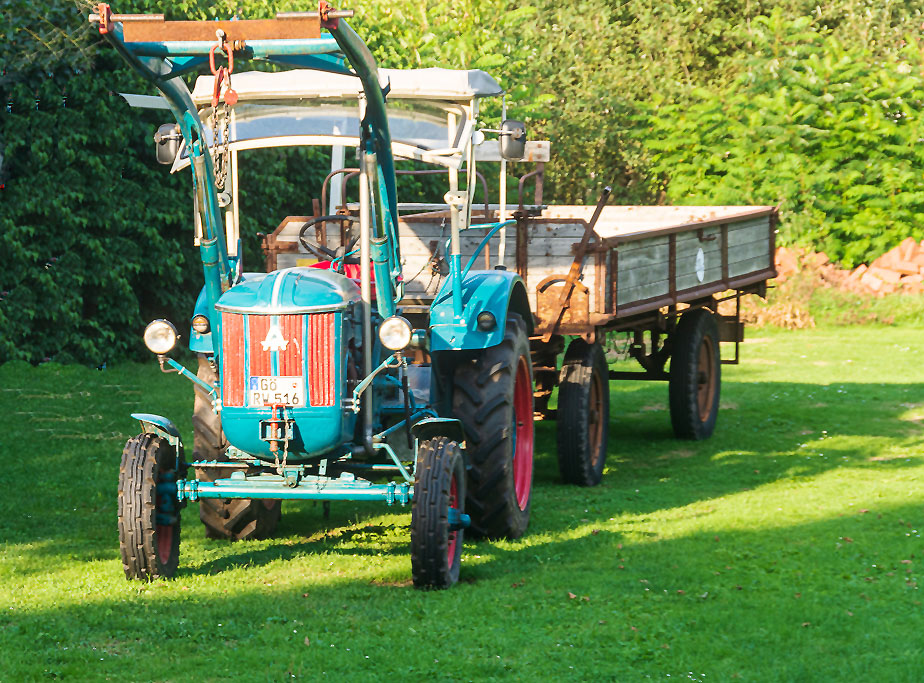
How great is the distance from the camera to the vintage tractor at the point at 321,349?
20.6 feet

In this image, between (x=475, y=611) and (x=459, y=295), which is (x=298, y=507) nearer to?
(x=459, y=295)

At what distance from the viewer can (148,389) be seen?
13.6 metres

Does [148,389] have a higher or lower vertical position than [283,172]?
lower

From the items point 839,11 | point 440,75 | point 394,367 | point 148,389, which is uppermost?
point 839,11

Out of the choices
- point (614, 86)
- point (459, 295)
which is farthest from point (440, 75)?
point (614, 86)

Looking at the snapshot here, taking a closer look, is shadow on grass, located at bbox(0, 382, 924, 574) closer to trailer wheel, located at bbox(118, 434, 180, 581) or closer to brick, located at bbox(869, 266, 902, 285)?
trailer wheel, located at bbox(118, 434, 180, 581)

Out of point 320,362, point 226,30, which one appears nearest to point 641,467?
point 320,362

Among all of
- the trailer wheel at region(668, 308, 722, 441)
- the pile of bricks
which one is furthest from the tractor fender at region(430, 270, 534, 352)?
the pile of bricks

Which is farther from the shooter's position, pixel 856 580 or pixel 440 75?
pixel 440 75

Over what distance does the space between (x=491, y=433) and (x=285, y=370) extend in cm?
148

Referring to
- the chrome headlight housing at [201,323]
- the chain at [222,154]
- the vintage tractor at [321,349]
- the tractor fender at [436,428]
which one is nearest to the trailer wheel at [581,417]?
the vintage tractor at [321,349]

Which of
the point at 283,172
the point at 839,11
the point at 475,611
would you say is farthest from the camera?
the point at 839,11

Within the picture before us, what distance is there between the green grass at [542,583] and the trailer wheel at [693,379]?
281 mm

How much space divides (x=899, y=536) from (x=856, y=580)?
3.69 ft
